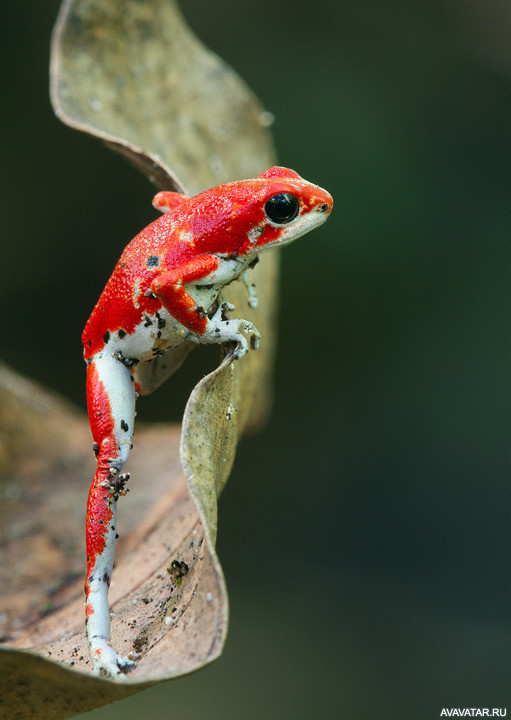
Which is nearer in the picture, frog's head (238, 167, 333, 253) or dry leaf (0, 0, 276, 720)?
dry leaf (0, 0, 276, 720)

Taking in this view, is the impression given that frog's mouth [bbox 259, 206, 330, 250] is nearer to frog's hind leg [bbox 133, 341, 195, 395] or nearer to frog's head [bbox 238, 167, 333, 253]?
frog's head [bbox 238, 167, 333, 253]

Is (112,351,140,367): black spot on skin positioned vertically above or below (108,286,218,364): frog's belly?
below

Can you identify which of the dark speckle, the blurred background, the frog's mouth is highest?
the frog's mouth

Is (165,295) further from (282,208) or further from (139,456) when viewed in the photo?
(139,456)

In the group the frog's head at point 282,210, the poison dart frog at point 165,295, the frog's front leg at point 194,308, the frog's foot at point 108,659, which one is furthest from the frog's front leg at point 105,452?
the frog's head at point 282,210

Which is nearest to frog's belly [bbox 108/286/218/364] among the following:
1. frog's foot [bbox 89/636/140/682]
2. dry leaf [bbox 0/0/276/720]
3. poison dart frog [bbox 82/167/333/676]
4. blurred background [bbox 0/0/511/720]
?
poison dart frog [bbox 82/167/333/676]

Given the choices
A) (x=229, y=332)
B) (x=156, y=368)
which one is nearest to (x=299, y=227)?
(x=229, y=332)

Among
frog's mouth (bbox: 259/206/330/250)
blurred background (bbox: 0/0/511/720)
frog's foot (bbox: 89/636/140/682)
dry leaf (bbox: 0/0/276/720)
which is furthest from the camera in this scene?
blurred background (bbox: 0/0/511/720)
